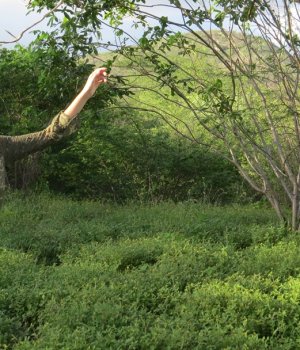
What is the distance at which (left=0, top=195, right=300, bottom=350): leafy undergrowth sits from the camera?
3.16 m

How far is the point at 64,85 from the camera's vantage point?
678 centimetres

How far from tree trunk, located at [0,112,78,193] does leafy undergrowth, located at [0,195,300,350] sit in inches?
36.3

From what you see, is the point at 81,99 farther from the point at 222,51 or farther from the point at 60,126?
the point at 222,51

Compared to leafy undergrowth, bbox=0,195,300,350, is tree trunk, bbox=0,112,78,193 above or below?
above

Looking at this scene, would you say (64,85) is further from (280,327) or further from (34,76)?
(280,327)

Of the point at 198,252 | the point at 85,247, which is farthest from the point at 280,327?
the point at 85,247

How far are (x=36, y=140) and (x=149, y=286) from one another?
1279mm

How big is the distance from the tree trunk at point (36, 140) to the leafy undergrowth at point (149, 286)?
922mm

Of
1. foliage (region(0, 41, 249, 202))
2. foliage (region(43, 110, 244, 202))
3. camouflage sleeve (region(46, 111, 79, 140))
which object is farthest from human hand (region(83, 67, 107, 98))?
foliage (region(43, 110, 244, 202))

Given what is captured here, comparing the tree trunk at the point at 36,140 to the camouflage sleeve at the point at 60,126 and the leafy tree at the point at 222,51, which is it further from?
the leafy tree at the point at 222,51

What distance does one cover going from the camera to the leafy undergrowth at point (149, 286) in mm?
3158

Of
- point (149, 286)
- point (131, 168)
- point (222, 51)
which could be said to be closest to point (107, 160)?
point (131, 168)

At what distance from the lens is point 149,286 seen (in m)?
3.87

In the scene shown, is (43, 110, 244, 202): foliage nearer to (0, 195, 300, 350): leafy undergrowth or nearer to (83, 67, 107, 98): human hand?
(0, 195, 300, 350): leafy undergrowth
